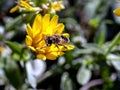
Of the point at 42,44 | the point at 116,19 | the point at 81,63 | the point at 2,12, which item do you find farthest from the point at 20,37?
the point at 42,44

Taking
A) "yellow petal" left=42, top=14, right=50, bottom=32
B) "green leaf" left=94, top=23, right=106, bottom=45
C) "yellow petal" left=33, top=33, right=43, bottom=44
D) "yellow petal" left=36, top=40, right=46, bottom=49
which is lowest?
"yellow petal" left=36, top=40, right=46, bottom=49

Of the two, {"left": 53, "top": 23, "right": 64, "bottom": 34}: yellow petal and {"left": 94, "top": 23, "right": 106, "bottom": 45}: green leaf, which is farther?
{"left": 94, "top": 23, "right": 106, "bottom": 45}: green leaf

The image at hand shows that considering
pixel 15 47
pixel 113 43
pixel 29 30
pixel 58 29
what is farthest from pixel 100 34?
pixel 29 30

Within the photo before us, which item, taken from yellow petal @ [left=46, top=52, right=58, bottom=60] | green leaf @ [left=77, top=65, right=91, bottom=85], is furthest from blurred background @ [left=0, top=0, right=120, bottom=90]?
yellow petal @ [left=46, top=52, right=58, bottom=60]

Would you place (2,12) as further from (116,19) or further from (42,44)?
(42,44)

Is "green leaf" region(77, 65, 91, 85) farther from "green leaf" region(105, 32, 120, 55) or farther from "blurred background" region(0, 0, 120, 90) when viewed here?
"green leaf" region(105, 32, 120, 55)

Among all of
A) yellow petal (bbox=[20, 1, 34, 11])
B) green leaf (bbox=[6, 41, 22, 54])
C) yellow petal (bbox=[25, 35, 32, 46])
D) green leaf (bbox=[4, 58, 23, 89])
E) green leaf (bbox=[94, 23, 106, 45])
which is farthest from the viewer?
green leaf (bbox=[94, 23, 106, 45])

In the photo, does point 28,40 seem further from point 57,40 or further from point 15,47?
point 15,47
